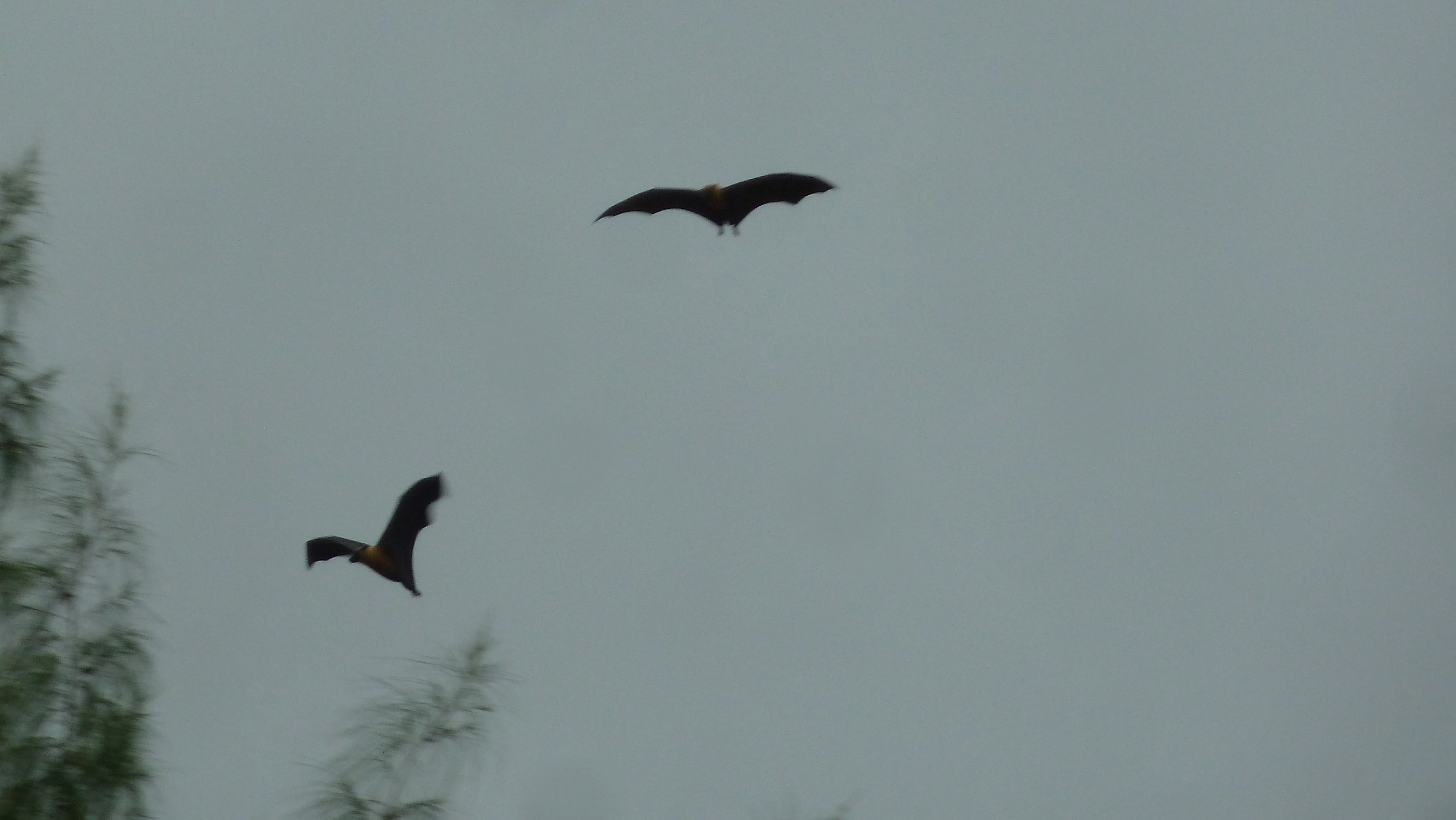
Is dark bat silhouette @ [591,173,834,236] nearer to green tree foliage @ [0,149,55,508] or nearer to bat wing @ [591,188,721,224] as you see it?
bat wing @ [591,188,721,224]

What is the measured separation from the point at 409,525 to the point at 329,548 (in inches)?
20.5

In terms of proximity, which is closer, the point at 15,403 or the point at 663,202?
the point at 15,403

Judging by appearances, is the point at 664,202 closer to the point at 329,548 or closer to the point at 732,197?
the point at 732,197

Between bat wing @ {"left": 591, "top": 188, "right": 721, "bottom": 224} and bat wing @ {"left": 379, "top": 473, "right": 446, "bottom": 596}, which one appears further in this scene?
bat wing @ {"left": 591, "top": 188, "right": 721, "bottom": 224}

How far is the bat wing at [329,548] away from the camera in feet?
30.1

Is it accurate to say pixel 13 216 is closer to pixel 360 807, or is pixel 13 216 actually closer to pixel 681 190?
pixel 360 807

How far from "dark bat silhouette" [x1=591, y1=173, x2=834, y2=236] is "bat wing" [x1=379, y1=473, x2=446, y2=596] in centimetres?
358

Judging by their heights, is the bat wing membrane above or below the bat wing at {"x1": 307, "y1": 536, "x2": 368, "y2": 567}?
above

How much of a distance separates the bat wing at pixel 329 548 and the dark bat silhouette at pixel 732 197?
3.75 m

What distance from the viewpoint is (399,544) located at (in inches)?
371

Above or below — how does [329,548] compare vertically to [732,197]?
below

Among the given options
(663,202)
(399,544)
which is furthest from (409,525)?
(663,202)

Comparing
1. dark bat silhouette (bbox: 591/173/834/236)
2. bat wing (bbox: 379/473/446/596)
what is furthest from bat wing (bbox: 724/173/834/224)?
bat wing (bbox: 379/473/446/596)

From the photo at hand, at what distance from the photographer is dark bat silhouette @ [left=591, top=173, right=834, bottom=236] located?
12227 mm
